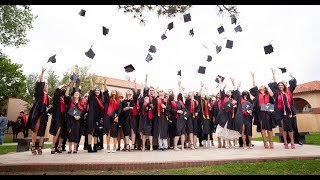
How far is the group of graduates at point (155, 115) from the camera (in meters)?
7.64

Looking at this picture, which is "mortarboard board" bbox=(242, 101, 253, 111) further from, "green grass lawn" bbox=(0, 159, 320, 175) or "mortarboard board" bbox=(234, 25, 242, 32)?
"green grass lawn" bbox=(0, 159, 320, 175)

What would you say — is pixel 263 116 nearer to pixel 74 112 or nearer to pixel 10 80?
pixel 74 112

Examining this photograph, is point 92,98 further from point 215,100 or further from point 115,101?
point 215,100

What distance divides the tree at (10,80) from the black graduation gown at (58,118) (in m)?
30.8

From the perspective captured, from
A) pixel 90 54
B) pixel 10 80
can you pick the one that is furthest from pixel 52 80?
pixel 90 54

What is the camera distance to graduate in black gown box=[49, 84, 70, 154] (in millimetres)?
7465

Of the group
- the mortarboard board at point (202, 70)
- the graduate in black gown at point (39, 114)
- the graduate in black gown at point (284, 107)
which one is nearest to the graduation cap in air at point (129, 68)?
the mortarboard board at point (202, 70)

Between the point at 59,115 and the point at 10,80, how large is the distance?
1289 inches

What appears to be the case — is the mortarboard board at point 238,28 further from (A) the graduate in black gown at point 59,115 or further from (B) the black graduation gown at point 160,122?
(A) the graduate in black gown at point 59,115

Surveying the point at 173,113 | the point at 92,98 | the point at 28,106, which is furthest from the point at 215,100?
the point at 28,106

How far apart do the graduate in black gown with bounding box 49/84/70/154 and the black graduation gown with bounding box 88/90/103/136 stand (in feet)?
2.27

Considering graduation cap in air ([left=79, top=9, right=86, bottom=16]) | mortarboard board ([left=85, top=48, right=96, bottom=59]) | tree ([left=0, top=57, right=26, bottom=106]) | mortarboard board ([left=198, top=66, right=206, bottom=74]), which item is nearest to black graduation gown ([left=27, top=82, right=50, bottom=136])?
mortarboard board ([left=85, top=48, right=96, bottom=59])
